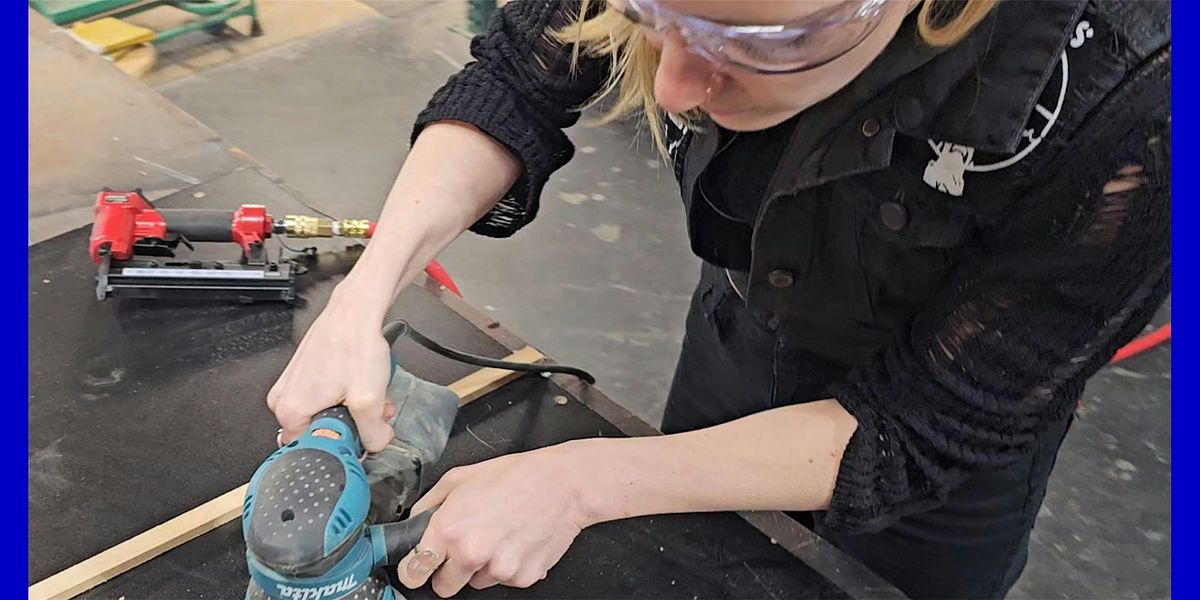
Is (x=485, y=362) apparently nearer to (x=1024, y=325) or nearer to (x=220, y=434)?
(x=220, y=434)

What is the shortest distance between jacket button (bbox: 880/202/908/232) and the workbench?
335 millimetres

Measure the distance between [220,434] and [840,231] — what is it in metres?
0.64

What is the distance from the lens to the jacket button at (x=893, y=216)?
0.75m

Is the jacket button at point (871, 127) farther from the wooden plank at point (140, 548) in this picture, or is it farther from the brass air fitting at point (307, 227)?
the brass air fitting at point (307, 227)

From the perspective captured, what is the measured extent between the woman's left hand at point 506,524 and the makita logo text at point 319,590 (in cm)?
5

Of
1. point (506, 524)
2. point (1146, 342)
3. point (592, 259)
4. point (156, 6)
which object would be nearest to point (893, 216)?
point (506, 524)

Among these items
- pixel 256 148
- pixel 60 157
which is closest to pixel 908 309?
pixel 60 157

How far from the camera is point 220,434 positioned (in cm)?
100

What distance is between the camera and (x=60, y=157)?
1558 mm

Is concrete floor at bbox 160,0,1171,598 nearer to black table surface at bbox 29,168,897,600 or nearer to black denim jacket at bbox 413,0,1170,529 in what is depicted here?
black table surface at bbox 29,168,897,600

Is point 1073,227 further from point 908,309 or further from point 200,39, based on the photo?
point 200,39

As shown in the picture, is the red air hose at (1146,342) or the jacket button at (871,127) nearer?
the jacket button at (871,127)

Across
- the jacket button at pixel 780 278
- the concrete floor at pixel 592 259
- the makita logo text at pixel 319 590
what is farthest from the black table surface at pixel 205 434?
the concrete floor at pixel 592 259

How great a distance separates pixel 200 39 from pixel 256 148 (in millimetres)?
614
